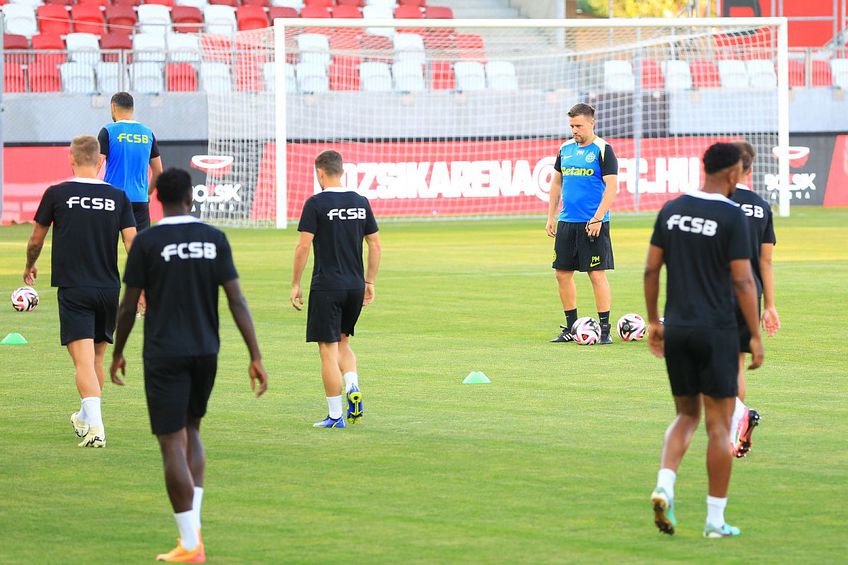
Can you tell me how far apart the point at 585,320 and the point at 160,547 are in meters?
8.09

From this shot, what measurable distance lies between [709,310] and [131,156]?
935 cm

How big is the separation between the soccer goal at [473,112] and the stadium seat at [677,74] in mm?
35

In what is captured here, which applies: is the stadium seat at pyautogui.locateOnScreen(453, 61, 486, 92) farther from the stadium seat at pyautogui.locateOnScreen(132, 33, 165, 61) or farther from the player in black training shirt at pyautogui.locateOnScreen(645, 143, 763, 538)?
the player in black training shirt at pyautogui.locateOnScreen(645, 143, 763, 538)

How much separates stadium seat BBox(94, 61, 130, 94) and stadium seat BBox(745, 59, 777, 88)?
1541 centimetres

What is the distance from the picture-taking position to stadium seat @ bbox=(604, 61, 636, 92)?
36.5 meters

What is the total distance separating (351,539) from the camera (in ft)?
23.4

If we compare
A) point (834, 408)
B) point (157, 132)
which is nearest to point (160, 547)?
point (834, 408)

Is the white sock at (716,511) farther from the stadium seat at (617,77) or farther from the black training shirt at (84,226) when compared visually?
the stadium seat at (617,77)

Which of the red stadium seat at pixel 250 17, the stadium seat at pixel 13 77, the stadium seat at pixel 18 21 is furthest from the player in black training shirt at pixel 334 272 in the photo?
the red stadium seat at pixel 250 17

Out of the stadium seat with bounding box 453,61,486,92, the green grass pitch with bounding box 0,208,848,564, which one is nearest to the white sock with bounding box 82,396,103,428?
the green grass pitch with bounding box 0,208,848,564

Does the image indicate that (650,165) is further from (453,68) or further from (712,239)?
(712,239)

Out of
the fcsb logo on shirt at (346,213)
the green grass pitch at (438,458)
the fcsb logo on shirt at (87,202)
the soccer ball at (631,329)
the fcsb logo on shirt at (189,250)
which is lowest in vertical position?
the green grass pitch at (438,458)

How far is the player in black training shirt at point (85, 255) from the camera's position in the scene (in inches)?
375

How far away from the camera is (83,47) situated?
3303 centimetres
